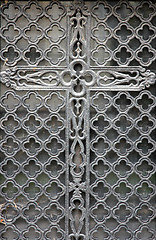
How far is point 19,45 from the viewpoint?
1888 millimetres

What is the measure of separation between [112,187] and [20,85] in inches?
37.0

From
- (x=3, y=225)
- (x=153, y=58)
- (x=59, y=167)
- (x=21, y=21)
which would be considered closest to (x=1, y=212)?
(x=3, y=225)

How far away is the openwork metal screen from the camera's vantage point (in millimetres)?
1846

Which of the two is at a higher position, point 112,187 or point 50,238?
point 112,187

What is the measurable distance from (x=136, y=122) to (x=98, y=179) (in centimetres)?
47

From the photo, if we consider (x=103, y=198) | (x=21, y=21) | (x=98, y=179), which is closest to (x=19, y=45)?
(x=21, y=21)

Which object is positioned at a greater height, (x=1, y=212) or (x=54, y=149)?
(x=54, y=149)

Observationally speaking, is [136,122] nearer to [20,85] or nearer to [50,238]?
[20,85]

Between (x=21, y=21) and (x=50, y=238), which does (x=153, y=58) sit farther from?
(x=50, y=238)

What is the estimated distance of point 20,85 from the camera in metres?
1.87

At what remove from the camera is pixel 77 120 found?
6.10ft

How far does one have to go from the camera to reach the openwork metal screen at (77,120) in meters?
1.85

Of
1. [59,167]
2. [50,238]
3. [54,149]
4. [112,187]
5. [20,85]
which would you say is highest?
[20,85]

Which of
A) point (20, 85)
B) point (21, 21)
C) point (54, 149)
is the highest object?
point (21, 21)
